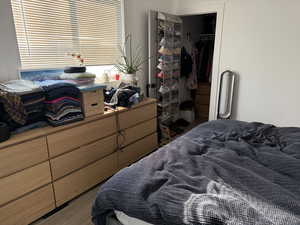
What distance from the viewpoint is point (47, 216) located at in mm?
1769

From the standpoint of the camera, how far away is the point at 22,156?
4.91 feet

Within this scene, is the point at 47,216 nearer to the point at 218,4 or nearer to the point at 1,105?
the point at 1,105

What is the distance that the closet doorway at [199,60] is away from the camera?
13.2 ft

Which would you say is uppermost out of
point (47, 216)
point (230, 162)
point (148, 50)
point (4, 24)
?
point (4, 24)

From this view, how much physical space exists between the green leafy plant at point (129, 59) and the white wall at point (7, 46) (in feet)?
3.99

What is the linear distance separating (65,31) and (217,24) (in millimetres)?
2064

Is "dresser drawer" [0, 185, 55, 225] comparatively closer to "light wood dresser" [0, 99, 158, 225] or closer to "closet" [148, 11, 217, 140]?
"light wood dresser" [0, 99, 158, 225]

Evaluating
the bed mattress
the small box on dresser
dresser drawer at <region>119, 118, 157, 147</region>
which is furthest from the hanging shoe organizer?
the bed mattress

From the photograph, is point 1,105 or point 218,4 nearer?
point 1,105

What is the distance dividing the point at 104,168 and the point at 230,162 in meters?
1.28

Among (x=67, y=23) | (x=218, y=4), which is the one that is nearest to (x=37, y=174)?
(x=67, y=23)

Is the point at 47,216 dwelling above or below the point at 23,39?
below

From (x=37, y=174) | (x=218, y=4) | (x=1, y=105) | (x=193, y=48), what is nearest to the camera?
(x=1, y=105)

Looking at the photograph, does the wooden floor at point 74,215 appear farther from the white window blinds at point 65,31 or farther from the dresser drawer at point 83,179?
the white window blinds at point 65,31
